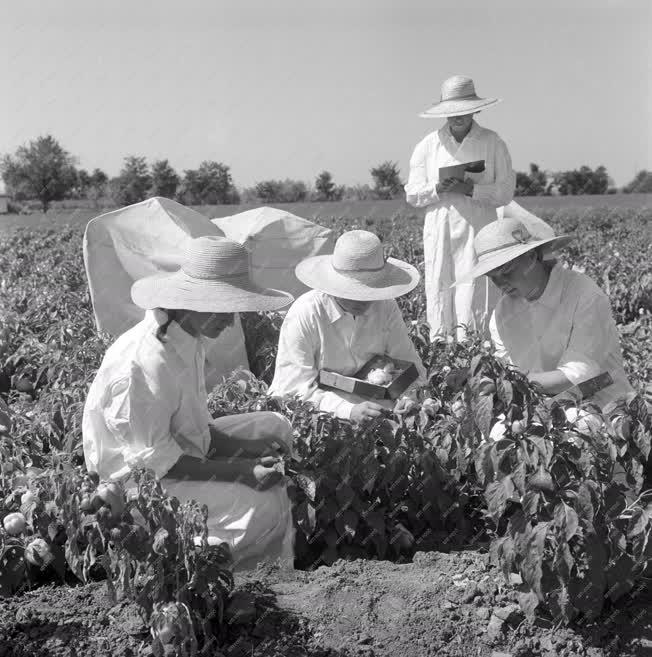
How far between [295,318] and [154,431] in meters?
0.99

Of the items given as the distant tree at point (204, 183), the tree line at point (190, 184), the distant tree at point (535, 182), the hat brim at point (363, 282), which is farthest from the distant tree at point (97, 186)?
the hat brim at point (363, 282)

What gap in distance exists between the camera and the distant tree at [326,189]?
34156 mm

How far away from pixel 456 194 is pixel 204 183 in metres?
26.7

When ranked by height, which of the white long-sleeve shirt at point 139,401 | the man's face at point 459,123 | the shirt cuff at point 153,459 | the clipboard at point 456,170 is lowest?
the shirt cuff at point 153,459

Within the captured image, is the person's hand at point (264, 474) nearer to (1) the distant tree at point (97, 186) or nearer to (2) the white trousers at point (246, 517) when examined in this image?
(2) the white trousers at point (246, 517)

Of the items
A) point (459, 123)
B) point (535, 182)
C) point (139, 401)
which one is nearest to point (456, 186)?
point (459, 123)

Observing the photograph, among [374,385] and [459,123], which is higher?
[459,123]

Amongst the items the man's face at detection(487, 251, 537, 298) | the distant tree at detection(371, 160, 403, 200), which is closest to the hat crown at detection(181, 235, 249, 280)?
the man's face at detection(487, 251, 537, 298)

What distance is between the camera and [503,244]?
10.3 feet

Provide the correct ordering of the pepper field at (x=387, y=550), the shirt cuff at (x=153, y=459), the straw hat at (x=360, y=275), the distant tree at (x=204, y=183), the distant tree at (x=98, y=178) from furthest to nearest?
the distant tree at (x=98, y=178) < the distant tree at (x=204, y=183) < the straw hat at (x=360, y=275) < the shirt cuff at (x=153, y=459) < the pepper field at (x=387, y=550)

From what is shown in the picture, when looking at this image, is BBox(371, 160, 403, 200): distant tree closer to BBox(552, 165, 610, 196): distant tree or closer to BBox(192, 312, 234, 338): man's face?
BBox(552, 165, 610, 196): distant tree

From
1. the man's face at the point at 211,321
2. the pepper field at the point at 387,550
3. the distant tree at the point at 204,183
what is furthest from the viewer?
the distant tree at the point at 204,183

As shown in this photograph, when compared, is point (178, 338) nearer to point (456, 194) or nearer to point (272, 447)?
point (272, 447)

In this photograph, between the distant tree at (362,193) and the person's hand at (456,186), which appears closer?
the person's hand at (456,186)
